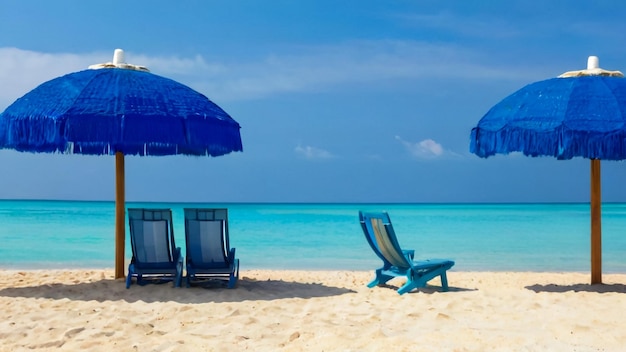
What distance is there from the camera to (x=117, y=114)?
19.0ft

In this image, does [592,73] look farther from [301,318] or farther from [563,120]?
[301,318]

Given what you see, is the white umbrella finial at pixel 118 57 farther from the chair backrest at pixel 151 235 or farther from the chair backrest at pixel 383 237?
the chair backrest at pixel 383 237

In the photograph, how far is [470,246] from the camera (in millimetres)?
17641

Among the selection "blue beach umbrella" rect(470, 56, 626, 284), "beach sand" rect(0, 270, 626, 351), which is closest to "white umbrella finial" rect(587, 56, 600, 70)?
"blue beach umbrella" rect(470, 56, 626, 284)

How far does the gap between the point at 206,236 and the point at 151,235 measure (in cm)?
49

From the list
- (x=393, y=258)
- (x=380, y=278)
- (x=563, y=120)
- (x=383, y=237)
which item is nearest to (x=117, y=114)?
(x=383, y=237)

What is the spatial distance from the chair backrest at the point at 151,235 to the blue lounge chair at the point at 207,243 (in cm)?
20

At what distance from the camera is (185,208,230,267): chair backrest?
6.30 meters

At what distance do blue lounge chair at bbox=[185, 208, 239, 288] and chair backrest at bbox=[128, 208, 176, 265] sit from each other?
0.66 feet

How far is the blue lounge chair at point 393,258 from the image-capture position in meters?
6.55

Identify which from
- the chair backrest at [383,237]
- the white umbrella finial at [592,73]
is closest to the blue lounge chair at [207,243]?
the chair backrest at [383,237]

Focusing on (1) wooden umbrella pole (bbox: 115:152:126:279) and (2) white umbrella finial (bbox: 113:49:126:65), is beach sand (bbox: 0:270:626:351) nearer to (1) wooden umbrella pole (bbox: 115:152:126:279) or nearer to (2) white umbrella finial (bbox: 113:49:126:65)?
(1) wooden umbrella pole (bbox: 115:152:126:279)

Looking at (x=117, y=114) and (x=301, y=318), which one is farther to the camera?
(x=117, y=114)

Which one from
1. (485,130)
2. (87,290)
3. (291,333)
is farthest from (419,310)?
(87,290)
